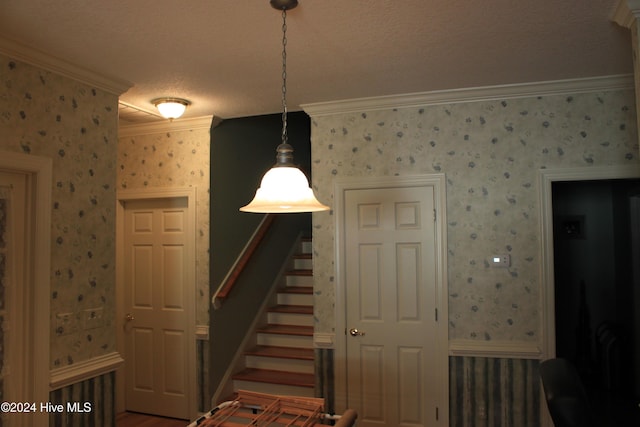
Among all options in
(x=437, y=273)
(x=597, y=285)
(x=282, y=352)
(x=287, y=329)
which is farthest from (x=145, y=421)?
(x=597, y=285)

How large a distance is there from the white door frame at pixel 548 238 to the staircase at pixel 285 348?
1.92 m

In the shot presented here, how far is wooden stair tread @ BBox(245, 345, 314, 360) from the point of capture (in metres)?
4.29

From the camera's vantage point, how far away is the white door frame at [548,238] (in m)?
3.11

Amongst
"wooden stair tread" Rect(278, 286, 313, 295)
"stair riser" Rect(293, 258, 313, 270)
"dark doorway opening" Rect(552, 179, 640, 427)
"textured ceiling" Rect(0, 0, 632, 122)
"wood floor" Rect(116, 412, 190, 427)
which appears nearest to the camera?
"textured ceiling" Rect(0, 0, 632, 122)

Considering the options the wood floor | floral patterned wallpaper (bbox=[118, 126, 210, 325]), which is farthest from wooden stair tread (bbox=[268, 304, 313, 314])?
the wood floor

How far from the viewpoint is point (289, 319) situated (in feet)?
15.8

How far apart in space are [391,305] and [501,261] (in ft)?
2.78

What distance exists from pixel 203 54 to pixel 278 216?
2.84m

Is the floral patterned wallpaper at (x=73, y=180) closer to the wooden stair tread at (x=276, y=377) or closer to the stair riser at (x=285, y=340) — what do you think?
the wooden stair tread at (x=276, y=377)

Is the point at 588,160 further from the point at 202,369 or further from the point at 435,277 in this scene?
the point at 202,369

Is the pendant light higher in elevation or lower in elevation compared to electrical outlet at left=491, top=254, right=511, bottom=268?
higher

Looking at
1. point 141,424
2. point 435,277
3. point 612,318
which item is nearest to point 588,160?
point 435,277

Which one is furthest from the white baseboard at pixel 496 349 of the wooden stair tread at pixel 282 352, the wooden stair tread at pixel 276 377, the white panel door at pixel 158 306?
the white panel door at pixel 158 306

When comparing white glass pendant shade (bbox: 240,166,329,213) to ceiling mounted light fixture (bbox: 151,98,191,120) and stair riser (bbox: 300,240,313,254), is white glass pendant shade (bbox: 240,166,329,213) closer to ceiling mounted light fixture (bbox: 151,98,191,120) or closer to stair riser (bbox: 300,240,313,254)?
ceiling mounted light fixture (bbox: 151,98,191,120)
